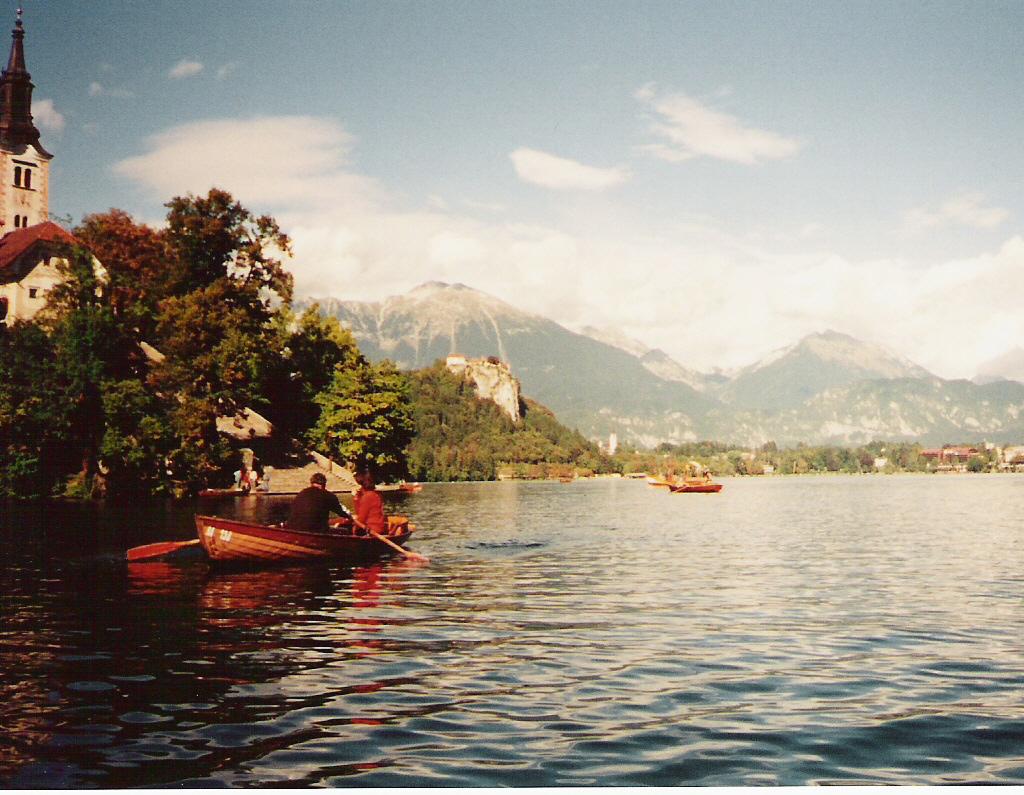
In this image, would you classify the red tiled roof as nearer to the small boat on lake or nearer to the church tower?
the church tower

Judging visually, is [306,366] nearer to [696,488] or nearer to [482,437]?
[696,488]

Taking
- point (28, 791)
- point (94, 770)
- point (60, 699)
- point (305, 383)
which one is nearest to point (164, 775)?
point (94, 770)

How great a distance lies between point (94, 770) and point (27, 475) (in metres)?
37.4

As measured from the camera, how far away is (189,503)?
126 feet

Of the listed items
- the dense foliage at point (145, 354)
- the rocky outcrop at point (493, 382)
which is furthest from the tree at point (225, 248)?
the rocky outcrop at point (493, 382)

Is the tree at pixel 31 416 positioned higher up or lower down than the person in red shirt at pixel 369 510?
higher up

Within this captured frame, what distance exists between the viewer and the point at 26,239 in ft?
122

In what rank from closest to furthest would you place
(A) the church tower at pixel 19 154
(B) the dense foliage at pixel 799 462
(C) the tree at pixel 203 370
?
(A) the church tower at pixel 19 154
(C) the tree at pixel 203 370
(B) the dense foliage at pixel 799 462

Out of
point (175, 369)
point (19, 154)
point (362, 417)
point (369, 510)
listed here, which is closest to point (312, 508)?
point (369, 510)

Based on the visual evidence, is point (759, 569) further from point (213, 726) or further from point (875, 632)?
point (213, 726)

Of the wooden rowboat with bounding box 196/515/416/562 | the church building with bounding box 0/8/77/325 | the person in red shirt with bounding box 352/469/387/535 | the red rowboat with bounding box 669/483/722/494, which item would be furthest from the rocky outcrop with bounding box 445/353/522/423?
the wooden rowboat with bounding box 196/515/416/562

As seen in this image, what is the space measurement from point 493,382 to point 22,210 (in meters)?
132

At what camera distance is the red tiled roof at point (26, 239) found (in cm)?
3550

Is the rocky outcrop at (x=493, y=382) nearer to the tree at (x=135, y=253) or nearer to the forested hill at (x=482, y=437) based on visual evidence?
the forested hill at (x=482, y=437)
